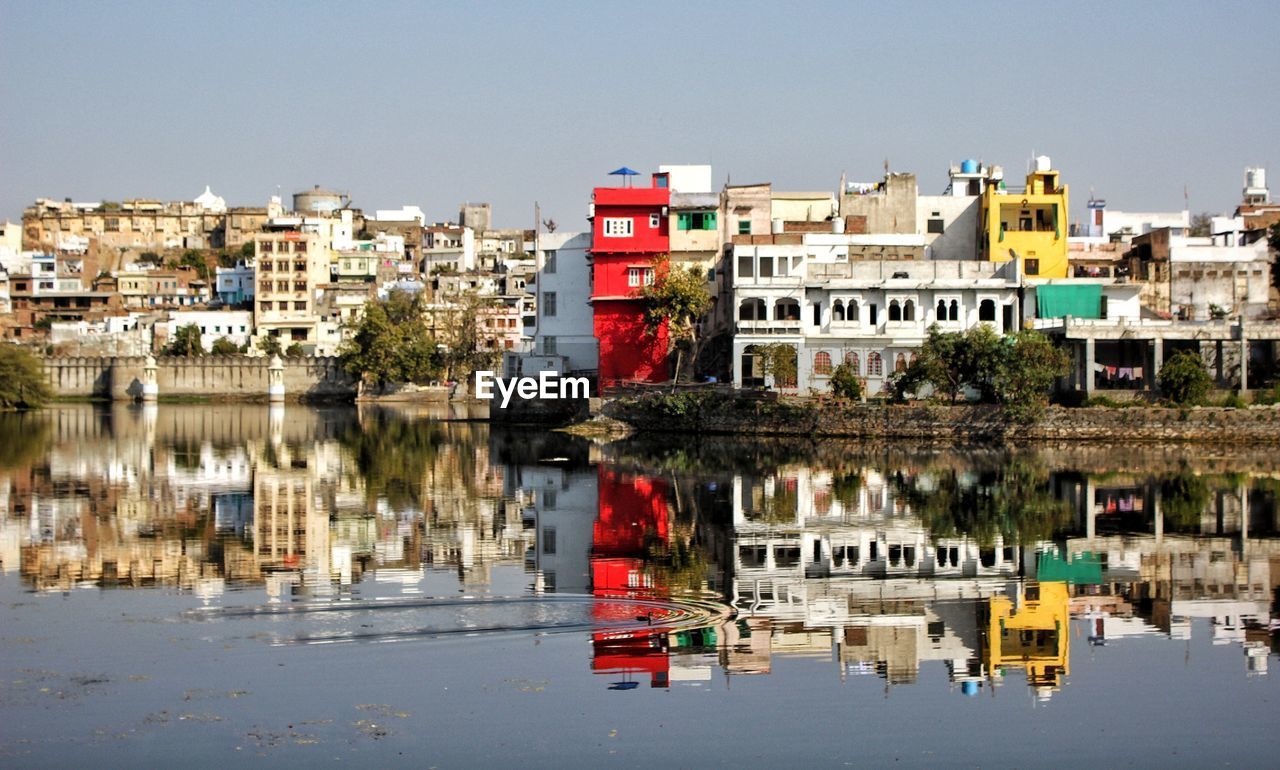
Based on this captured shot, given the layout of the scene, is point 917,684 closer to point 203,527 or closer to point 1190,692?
point 1190,692

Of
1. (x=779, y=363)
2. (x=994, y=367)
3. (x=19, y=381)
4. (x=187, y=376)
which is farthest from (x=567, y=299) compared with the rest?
(x=187, y=376)

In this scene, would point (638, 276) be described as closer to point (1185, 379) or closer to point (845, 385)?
point (845, 385)

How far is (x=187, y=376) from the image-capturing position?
102 meters

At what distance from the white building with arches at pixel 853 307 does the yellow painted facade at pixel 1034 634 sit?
112 ft

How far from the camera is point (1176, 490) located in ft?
116

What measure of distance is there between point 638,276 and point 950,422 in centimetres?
1462

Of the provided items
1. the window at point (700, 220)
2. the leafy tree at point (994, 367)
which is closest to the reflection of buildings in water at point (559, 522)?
the leafy tree at point (994, 367)

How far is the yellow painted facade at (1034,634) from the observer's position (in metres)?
16.9

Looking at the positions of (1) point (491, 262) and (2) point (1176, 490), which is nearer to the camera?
(2) point (1176, 490)

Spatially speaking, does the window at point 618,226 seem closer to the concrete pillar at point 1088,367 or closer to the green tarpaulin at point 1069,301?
the green tarpaulin at point 1069,301

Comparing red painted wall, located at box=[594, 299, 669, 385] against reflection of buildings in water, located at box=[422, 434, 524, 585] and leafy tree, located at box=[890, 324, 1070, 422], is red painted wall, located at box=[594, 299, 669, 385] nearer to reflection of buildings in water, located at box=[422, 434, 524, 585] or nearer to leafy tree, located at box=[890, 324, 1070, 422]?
leafy tree, located at box=[890, 324, 1070, 422]

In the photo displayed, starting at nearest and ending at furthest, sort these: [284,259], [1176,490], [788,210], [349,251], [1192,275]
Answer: [1176,490], [1192,275], [788,210], [284,259], [349,251]

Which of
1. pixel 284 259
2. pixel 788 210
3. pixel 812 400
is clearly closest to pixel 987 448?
pixel 812 400

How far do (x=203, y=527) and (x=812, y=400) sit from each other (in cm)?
2768
